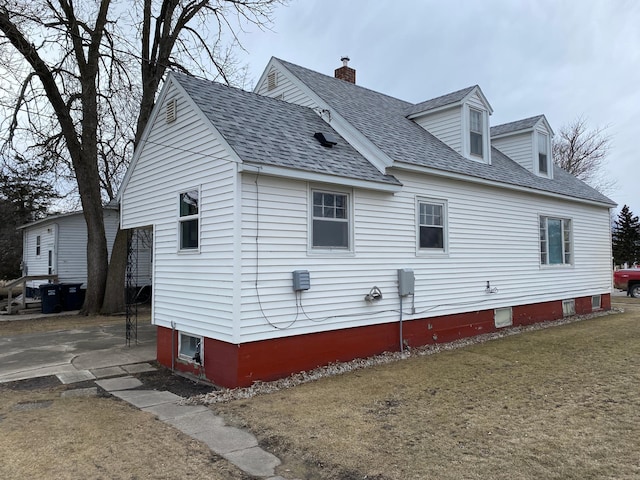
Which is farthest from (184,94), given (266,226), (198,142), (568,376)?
(568,376)

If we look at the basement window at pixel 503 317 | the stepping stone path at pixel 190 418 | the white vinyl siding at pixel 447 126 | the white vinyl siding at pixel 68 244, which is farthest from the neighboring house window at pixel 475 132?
the white vinyl siding at pixel 68 244

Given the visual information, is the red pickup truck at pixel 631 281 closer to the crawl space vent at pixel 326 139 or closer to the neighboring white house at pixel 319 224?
the neighboring white house at pixel 319 224

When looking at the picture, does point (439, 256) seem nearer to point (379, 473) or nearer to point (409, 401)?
point (409, 401)

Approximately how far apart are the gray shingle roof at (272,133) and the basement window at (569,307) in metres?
8.27

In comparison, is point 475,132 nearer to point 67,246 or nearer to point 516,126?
point 516,126

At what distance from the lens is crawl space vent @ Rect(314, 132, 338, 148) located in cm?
833

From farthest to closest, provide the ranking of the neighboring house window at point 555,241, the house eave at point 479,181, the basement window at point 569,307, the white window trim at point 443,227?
the basement window at point 569,307 < the neighboring house window at point 555,241 < the white window trim at point 443,227 < the house eave at point 479,181

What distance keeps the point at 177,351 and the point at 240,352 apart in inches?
79.5

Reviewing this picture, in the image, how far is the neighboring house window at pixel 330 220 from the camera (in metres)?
7.34

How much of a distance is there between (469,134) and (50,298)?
16078 mm

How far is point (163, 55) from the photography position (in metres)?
16.4

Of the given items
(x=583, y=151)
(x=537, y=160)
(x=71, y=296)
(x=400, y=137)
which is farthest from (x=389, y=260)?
(x=583, y=151)

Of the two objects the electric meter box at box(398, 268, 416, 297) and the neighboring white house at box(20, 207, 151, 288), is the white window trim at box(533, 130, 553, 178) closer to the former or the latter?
the electric meter box at box(398, 268, 416, 297)

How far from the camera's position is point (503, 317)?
11.2 metres
